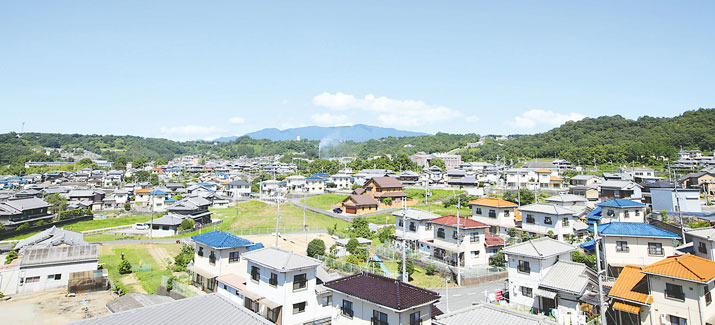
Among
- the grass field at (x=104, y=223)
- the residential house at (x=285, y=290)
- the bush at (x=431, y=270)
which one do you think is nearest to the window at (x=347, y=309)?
the residential house at (x=285, y=290)

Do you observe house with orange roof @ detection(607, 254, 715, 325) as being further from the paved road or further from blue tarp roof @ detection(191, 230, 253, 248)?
blue tarp roof @ detection(191, 230, 253, 248)

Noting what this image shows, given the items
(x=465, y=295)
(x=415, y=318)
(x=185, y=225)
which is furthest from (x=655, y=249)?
(x=185, y=225)

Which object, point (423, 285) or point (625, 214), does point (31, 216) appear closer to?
point (423, 285)

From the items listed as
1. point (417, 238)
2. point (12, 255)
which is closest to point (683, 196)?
point (417, 238)

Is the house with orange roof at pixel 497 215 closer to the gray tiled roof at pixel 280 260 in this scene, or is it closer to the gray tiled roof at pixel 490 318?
the gray tiled roof at pixel 280 260

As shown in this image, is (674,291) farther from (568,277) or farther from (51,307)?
(51,307)
